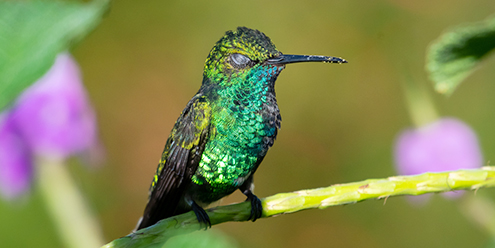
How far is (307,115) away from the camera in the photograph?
2.80 meters

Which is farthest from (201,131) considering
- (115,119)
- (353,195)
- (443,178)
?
(115,119)

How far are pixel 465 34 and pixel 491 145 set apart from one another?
193cm

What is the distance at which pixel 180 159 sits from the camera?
1085mm

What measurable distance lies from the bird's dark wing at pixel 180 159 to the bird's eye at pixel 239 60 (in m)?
0.11

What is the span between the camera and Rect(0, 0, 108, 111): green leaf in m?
0.43

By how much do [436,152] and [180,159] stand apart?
2.87 ft

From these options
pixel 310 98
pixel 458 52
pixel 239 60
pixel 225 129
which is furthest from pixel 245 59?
pixel 310 98

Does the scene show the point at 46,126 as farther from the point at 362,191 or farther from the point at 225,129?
the point at 362,191

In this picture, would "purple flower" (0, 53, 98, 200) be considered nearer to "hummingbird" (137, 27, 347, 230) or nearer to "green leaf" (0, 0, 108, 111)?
"hummingbird" (137, 27, 347, 230)

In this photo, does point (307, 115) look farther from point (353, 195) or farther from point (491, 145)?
point (353, 195)

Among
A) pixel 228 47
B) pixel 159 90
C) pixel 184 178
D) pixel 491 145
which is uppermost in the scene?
pixel 159 90

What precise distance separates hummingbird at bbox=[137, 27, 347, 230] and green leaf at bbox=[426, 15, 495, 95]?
0.27 metres

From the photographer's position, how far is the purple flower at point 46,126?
1.33 meters

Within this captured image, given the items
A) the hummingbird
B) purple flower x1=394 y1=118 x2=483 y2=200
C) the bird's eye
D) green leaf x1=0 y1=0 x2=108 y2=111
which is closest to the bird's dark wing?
the hummingbird
